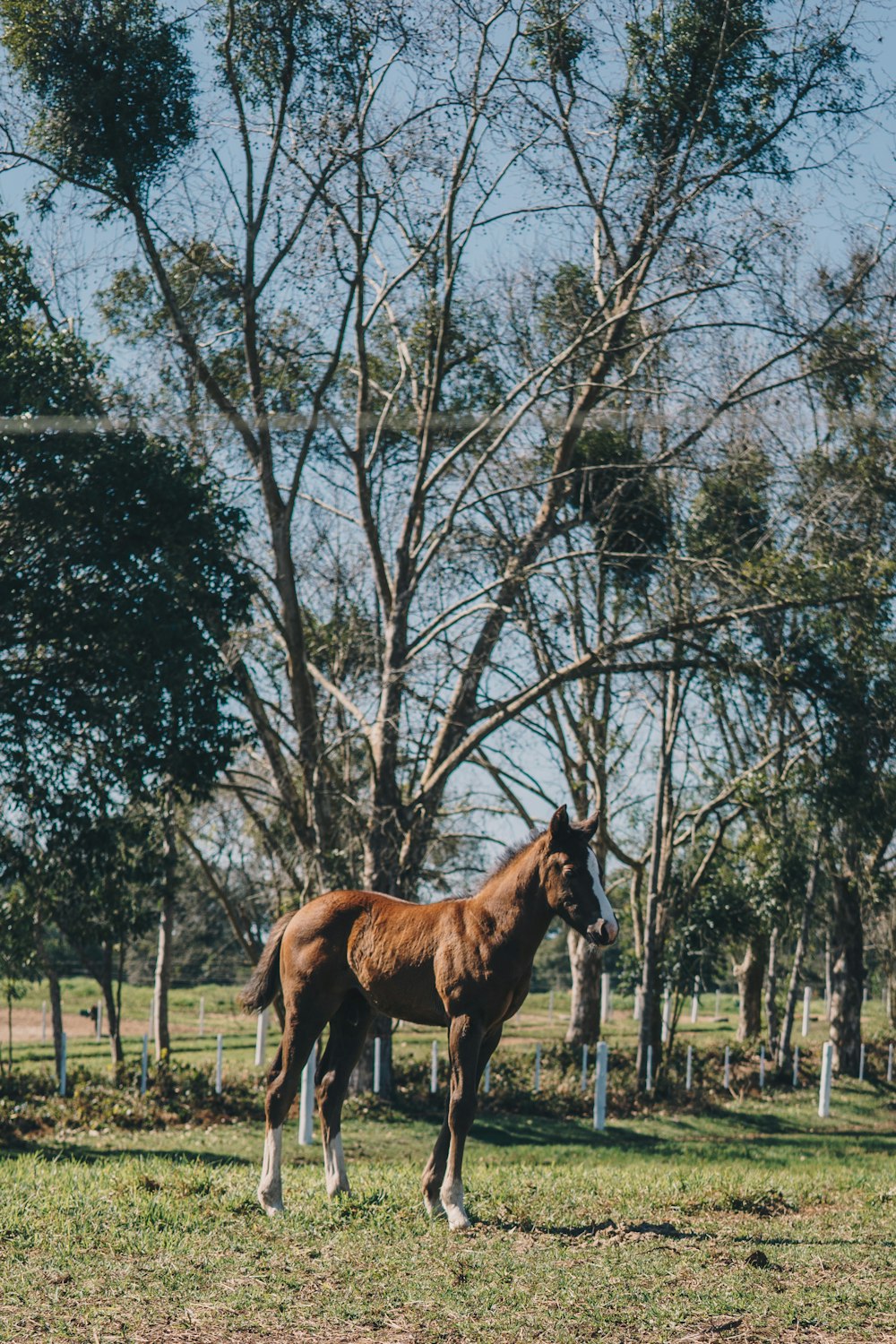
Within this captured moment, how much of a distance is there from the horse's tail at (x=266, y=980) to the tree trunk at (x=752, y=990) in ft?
98.5

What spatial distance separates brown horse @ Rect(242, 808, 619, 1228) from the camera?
344 inches

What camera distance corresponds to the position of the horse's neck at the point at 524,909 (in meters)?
8.84

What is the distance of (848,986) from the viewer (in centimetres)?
3186

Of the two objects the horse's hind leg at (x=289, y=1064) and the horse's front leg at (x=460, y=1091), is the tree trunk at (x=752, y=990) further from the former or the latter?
the horse's front leg at (x=460, y=1091)

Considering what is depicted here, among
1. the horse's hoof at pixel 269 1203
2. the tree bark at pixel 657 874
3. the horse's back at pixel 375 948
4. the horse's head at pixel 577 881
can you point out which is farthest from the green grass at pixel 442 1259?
the tree bark at pixel 657 874

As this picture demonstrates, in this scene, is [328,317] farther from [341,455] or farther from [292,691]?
[292,691]

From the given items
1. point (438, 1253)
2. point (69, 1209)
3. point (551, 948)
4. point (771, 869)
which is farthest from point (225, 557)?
point (551, 948)

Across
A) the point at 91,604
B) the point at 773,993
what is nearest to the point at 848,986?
the point at 773,993

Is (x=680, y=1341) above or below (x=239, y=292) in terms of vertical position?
below

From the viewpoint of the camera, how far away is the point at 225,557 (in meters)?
16.8

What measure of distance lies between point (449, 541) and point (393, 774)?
3763mm

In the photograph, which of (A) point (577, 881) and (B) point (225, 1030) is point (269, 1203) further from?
(B) point (225, 1030)

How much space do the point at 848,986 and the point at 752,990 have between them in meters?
8.41

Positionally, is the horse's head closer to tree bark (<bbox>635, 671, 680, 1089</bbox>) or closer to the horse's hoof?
the horse's hoof
